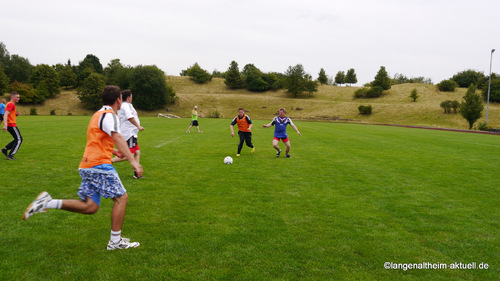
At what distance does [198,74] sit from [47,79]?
144 ft

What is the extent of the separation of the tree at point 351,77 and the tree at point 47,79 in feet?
287

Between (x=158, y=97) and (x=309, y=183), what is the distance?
7085 cm

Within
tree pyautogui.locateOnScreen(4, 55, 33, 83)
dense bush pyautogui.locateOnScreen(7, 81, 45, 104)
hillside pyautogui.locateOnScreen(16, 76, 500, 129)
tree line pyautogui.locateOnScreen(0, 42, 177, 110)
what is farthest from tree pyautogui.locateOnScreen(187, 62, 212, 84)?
tree pyautogui.locateOnScreen(4, 55, 33, 83)

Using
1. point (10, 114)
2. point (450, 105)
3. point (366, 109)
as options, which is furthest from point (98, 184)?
point (366, 109)

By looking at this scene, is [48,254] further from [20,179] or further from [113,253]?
Answer: [20,179]

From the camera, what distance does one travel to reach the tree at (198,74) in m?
102

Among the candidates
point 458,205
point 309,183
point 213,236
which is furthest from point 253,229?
point 458,205

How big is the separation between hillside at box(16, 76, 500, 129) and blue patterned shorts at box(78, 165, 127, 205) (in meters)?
62.5

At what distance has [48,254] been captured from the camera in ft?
13.0

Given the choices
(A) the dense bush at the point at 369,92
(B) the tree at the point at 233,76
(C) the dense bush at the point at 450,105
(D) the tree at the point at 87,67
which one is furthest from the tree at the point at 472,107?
(D) the tree at the point at 87,67

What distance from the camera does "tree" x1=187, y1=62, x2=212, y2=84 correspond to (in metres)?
102

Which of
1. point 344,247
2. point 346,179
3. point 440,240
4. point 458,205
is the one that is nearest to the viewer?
point 344,247

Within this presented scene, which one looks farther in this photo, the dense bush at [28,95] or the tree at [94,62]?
the tree at [94,62]

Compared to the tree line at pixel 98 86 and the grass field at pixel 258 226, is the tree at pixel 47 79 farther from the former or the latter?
the grass field at pixel 258 226
